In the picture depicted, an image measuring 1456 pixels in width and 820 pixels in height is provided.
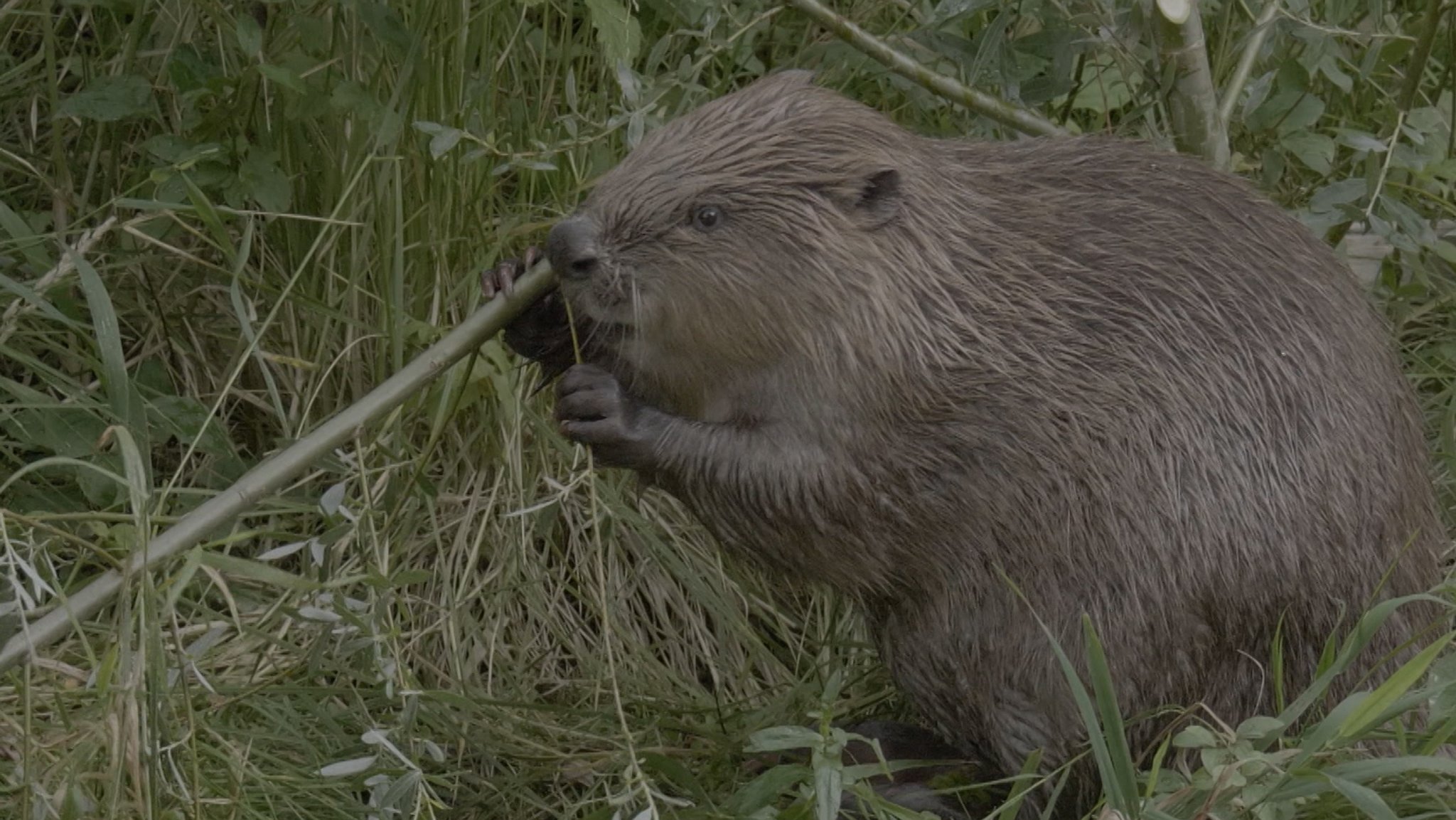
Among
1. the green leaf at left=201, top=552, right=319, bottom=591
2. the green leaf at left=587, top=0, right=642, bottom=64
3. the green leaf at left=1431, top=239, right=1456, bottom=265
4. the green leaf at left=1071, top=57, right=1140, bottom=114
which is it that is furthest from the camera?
the green leaf at left=1071, top=57, right=1140, bottom=114

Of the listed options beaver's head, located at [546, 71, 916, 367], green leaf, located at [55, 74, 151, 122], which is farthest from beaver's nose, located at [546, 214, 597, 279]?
green leaf, located at [55, 74, 151, 122]

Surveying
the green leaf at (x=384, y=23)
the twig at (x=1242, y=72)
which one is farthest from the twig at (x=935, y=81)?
the green leaf at (x=384, y=23)

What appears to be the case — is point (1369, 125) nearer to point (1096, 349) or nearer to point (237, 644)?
point (1096, 349)

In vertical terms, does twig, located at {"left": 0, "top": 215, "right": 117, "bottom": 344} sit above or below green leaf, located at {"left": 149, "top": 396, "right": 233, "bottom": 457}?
above

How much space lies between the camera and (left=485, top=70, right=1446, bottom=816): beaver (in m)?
2.98

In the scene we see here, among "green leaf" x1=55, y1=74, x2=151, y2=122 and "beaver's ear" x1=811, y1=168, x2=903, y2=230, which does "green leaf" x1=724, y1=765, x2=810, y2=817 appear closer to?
"beaver's ear" x1=811, y1=168, x2=903, y2=230

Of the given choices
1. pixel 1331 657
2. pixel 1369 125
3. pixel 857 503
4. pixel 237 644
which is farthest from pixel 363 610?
pixel 1369 125

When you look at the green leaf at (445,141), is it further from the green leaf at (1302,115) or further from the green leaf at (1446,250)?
the green leaf at (1446,250)

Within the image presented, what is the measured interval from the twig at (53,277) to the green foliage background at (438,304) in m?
0.01

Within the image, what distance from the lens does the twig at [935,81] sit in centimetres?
371

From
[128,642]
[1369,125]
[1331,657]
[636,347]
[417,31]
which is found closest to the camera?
[128,642]

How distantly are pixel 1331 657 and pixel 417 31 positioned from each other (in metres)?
1.87

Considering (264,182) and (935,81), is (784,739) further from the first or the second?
(264,182)

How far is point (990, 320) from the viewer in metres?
3.08
